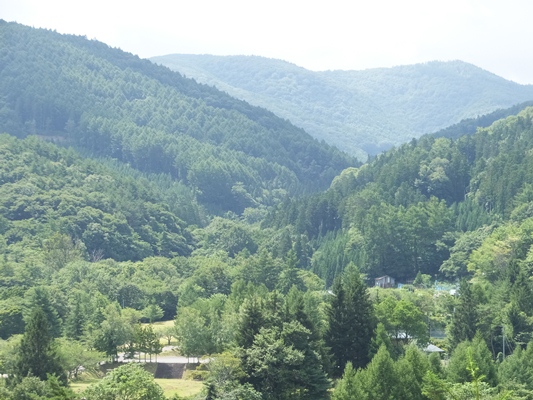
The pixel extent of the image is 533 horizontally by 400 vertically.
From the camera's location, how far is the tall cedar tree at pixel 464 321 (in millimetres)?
72750

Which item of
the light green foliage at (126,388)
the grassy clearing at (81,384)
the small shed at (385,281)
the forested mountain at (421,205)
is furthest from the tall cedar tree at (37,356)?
the forested mountain at (421,205)

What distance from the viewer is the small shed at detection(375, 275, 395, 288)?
10844 centimetres

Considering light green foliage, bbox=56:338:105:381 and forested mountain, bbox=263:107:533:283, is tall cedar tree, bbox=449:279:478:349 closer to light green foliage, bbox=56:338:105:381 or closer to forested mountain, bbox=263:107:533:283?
light green foliage, bbox=56:338:105:381

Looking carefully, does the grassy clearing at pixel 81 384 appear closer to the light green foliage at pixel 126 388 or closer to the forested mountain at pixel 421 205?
the light green foliage at pixel 126 388

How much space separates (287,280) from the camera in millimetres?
96812

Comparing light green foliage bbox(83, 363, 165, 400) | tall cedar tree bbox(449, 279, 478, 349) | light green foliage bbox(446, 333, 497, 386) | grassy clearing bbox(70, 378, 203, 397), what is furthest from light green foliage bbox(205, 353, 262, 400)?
tall cedar tree bbox(449, 279, 478, 349)

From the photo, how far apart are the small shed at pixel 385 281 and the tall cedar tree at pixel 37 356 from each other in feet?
169

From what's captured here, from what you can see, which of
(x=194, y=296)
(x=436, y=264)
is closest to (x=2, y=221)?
(x=194, y=296)

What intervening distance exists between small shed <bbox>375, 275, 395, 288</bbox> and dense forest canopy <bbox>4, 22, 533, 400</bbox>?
1.11 metres

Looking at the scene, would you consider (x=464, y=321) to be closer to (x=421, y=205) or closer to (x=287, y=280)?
(x=287, y=280)

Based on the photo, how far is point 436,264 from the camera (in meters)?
111

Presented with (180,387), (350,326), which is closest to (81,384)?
(180,387)

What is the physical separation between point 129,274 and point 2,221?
96.7 feet

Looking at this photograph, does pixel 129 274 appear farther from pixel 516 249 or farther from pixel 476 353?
pixel 476 353
